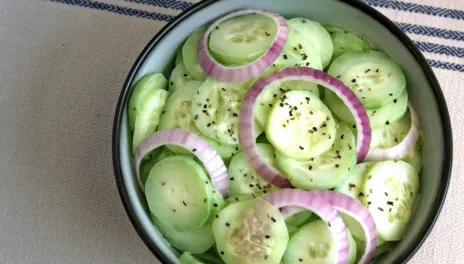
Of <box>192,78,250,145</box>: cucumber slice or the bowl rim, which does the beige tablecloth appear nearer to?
the bowl rim

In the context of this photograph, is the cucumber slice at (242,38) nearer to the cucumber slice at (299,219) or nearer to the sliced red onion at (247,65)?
the sliced red onion at (247,65)

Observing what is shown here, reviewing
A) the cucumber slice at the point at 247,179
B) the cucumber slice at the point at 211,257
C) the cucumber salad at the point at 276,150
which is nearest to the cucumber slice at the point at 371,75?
the cucumber salad at the point at 276,150

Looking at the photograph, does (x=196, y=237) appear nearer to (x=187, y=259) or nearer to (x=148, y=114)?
(x=187, y=259)

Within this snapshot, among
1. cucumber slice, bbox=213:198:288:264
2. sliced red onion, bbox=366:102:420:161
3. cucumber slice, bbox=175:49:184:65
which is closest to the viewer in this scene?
cucumber slice, bbox=213:198:288:264

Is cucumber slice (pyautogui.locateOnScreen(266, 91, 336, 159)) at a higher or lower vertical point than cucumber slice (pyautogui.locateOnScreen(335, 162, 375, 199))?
higher

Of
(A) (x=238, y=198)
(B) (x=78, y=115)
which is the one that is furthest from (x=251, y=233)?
(B) (x=78, y=115)

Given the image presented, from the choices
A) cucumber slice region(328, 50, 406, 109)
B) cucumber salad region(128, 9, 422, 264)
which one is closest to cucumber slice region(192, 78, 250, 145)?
cucumber salad region(128, 9, 422, 264)
